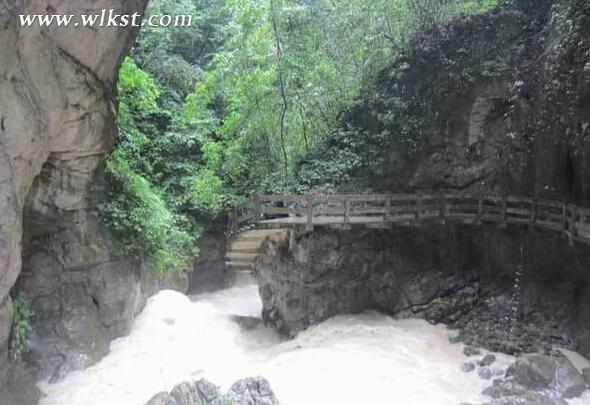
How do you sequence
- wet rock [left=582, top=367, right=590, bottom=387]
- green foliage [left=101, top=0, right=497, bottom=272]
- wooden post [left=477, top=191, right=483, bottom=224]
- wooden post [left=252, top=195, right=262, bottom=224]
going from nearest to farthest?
1. wet rock [left=582, top=367, right=590, bottom=387]
2. wooden post [left=252, top=195, right=262, bottom=224]
3. wooden post [left=477, top=191, right=483, bottom=224]
4. green foliage [left=101, top=0, right=497, bottom=272]

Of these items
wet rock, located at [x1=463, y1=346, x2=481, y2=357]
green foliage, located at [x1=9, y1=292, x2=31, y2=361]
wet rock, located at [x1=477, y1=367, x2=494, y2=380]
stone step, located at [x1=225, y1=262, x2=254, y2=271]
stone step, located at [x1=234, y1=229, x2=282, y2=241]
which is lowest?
wet rock, located at [x1=477, y1=367, x2=494, y2=380]

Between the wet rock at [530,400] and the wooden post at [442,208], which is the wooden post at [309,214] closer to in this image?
the wooden post at [442,208]

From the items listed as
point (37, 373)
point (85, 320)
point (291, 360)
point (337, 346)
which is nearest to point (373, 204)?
point (337, 346)

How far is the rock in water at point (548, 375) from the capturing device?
1000 centimetres

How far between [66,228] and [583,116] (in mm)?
12769

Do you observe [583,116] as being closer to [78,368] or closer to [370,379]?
[370,379]

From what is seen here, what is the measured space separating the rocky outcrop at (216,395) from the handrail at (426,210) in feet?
17.5

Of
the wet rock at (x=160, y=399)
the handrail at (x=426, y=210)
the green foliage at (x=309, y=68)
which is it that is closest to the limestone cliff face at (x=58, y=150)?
the wet rock at (x=160, y=399)

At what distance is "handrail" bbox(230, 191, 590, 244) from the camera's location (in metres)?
13.3

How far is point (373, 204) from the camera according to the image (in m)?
16.4

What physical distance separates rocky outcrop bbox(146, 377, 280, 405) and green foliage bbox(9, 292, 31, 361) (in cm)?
290

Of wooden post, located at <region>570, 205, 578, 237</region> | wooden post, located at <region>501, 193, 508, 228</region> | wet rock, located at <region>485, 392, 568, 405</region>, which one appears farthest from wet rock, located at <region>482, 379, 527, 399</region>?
wooden post, located at <region>501, 193, 508, 228</region>

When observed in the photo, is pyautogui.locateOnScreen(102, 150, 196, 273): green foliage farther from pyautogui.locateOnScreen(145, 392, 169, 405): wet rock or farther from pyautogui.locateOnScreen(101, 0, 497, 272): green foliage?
pyautogui.locateOnScreen(145, 392, 169, 405): wet rock

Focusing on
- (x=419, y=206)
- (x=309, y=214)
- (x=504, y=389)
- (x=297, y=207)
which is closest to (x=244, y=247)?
(x=297, y=207)
